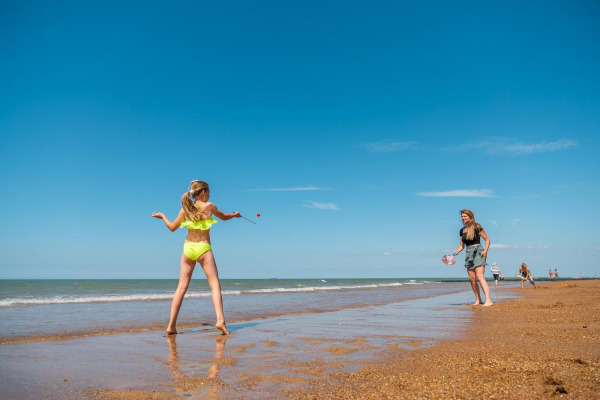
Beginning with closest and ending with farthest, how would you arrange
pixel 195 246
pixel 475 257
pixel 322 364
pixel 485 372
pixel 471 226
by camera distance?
pixel 485 372
pixel 322 364
pixel 195 246
pixel 475 257
pixel 471 226

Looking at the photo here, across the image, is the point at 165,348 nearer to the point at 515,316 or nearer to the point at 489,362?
the point at 489,362

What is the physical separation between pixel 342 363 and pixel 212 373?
121 centimetres

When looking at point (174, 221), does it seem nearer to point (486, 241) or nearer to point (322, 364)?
point (322, 364)

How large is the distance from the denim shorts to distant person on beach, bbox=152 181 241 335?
21.5 feet

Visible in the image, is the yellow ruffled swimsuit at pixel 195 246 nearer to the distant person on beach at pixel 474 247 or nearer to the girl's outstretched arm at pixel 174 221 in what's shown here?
the girl's outstretched arm at pixel 174 221

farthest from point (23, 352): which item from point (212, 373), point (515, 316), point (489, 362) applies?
point (515, 316)

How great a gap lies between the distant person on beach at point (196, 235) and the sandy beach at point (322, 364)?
0.67m

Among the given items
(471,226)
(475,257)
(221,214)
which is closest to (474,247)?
(475,257)

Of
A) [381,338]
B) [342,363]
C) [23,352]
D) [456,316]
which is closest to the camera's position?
[342,363]

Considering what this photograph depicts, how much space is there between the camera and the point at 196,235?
20.6ft

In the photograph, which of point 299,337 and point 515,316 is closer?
point 299,337

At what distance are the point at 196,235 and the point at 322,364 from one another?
319 cm

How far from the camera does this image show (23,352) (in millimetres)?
4777

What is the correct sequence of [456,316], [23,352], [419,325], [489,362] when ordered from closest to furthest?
[489,362]
[23,352]
[419,325]
[456,316]
